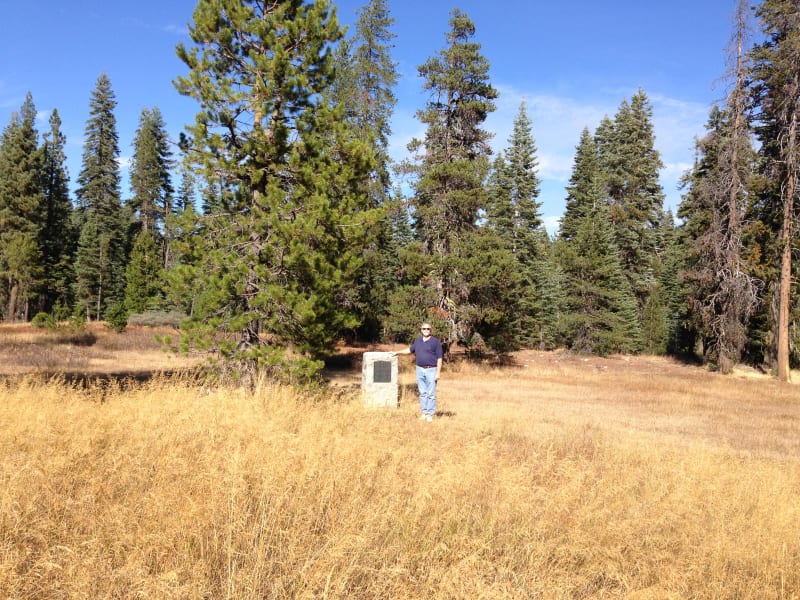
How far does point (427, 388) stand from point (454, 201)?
13.7 metres

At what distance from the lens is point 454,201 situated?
21859mm

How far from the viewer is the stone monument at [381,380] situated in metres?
11.1

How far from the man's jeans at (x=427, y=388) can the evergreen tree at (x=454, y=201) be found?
11.0m

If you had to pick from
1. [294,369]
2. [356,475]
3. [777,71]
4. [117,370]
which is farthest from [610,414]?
[777,71]

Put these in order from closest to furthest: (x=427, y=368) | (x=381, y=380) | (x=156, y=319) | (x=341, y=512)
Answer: (x=341, y=512), (x=427, y=368), (x=381, y=380), (x=156, y=319)

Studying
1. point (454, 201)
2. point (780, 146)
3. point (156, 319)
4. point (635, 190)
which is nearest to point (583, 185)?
point (635, 190)

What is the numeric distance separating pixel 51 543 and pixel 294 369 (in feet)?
22.9

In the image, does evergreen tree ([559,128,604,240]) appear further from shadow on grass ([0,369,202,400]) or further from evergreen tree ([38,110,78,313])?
evergreen tree ([38,110,78,313])

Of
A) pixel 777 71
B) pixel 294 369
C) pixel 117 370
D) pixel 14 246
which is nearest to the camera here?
pixel 294 369

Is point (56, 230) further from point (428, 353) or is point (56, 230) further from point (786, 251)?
point (786, 251)

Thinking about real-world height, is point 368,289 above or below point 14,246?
below

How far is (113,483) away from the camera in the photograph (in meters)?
3.58

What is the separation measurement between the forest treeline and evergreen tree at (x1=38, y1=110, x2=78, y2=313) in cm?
22

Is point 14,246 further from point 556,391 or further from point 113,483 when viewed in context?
point 113,483
